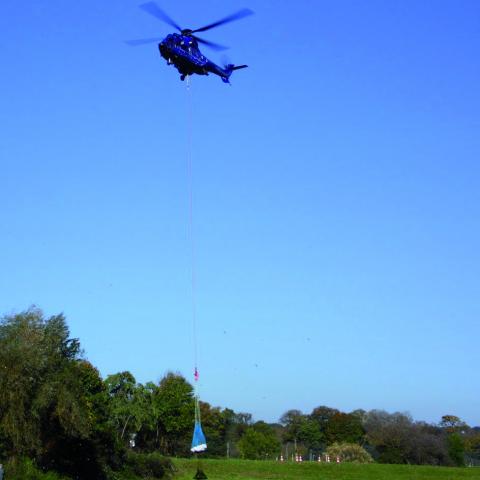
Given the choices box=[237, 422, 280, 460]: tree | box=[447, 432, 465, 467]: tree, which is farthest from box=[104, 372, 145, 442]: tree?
box=[447, 432, 465, 467]: tree

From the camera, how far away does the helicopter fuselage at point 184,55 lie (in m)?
30.6

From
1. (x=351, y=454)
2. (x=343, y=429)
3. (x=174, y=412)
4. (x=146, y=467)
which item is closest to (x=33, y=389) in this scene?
(x=146, y=467)

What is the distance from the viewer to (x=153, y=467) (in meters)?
61.1

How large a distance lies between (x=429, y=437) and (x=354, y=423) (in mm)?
35182

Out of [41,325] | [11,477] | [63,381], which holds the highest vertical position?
[41,325]

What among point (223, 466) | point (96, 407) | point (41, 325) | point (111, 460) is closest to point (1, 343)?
point (41, 325)

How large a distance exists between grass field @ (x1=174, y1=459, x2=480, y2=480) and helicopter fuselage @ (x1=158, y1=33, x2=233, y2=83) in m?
40.7

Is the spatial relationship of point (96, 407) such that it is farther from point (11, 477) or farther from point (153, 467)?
point (11, 477)

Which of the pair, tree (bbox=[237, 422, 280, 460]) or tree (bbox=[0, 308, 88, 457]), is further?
tree (bbox=[237, 422, 280, 460])

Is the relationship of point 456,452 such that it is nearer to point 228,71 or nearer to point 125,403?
point 125,403

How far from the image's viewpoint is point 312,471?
69188 millimetres

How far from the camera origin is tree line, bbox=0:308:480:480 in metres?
42.7

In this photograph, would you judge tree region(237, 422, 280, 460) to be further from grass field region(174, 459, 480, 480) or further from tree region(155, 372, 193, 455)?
grass field region(174, 459, 480, 480)

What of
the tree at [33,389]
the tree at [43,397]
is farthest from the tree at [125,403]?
the tree at [33,389]
